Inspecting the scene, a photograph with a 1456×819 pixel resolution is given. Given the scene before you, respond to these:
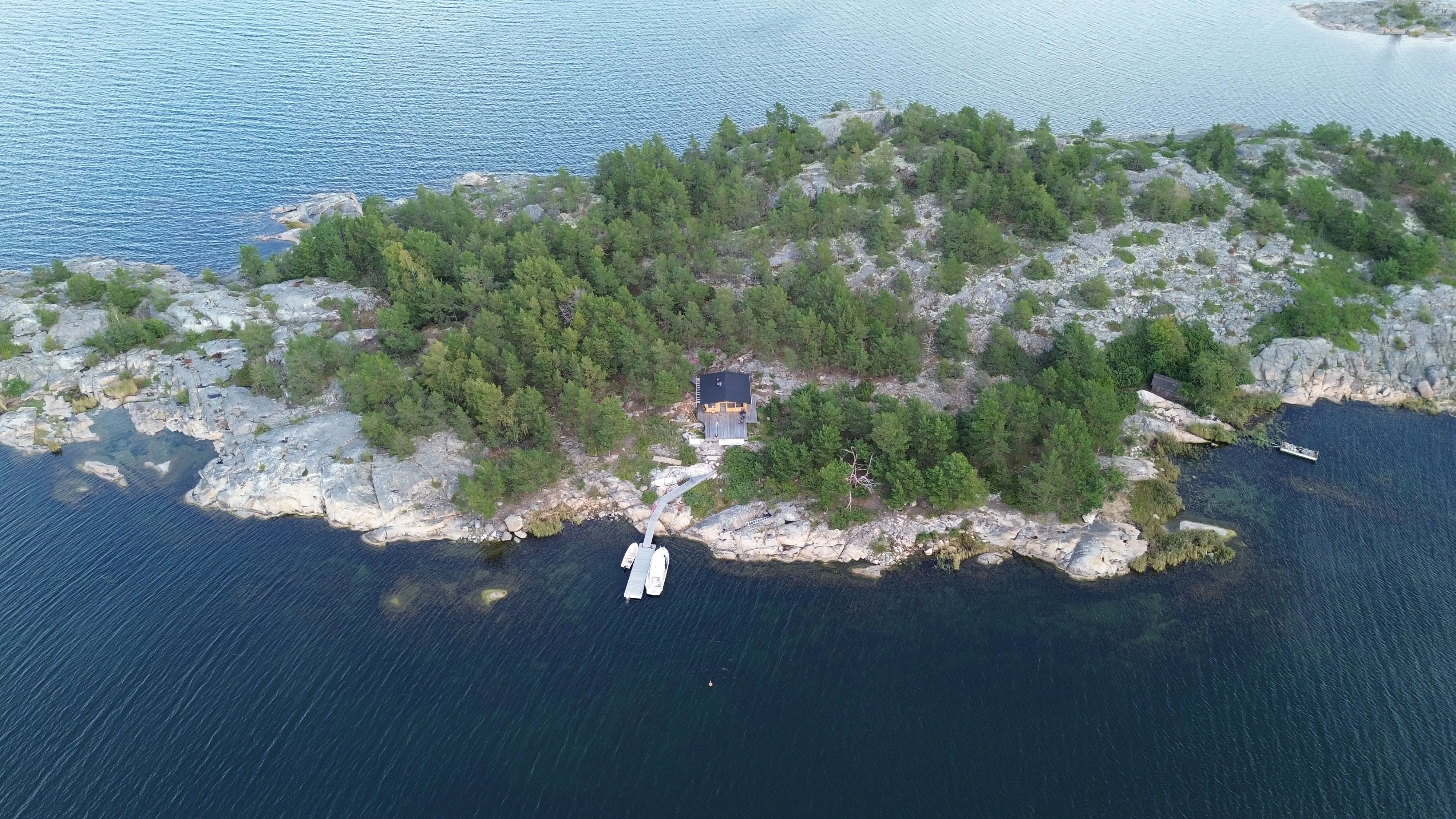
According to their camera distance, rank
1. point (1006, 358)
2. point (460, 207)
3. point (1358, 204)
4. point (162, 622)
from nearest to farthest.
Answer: point (162, 622)
point (1006, 358)
point (1358, 204)
point (460, 207)

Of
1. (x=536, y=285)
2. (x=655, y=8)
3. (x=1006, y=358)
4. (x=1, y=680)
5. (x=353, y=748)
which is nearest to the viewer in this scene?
(x=353, y=748)

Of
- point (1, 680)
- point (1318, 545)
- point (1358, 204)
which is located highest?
point (1358, 204)

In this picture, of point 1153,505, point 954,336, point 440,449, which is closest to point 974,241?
point 954,336

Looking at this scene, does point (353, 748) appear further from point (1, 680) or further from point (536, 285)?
point (536, 285)

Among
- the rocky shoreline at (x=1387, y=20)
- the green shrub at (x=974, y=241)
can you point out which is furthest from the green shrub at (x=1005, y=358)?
the rocky shoreline at (x=1387, y=20)

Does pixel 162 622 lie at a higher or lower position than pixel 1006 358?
lower

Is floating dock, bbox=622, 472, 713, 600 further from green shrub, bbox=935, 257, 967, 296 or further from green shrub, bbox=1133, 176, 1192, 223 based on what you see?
green shrub, bbox=1133, 176, 1192, 223

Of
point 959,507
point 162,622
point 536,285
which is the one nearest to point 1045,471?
point 959,507
